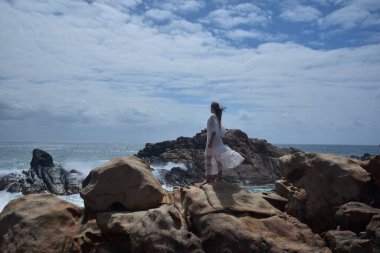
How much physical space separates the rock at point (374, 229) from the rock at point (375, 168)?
1961mm

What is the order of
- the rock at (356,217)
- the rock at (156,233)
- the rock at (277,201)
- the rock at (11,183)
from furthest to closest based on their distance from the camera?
1. the rock at (11,183)
2. the rock at (277,201)
3. the rock at (356,217)
4. the rock at (156,233)

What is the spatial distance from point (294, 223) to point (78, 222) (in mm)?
5263

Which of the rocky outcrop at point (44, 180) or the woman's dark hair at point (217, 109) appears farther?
the rocky outcrop at point (44, 180)

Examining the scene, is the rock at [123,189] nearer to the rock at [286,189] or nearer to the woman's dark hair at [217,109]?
the woman's dark hair at [217,109]

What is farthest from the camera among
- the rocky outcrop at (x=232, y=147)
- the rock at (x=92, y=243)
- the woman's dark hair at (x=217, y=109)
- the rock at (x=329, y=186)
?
the rocky outcrop at (x=232, y=147)

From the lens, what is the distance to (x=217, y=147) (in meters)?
11.1

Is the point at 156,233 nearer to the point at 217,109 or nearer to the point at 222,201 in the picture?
the point at 222,201

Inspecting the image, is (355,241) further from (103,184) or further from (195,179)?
(195,179)

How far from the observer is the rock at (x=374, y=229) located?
8.51m

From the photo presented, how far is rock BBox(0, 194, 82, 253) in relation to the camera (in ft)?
32.3

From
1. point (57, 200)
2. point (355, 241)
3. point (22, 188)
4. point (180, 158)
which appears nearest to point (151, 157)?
point (180, 158)

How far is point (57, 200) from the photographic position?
1117 centimetres

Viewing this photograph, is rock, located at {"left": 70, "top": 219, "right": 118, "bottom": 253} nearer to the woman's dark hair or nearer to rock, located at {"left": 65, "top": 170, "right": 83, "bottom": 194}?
the woman's dark hair

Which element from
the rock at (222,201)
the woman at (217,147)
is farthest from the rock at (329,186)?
the woman at (217,147)
